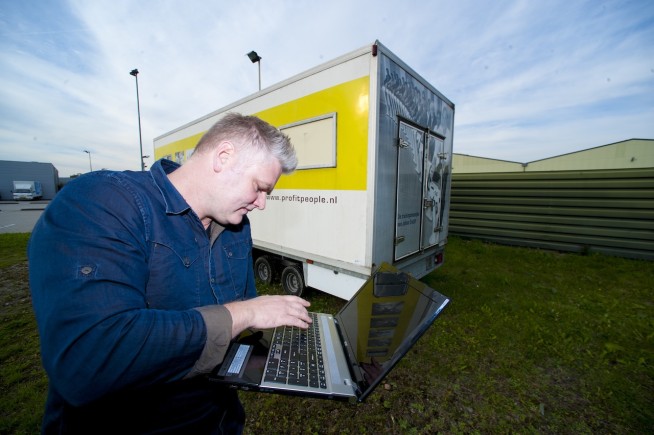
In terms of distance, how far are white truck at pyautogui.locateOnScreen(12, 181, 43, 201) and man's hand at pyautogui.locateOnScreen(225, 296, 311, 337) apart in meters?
48.1

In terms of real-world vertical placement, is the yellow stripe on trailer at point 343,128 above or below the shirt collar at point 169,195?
above

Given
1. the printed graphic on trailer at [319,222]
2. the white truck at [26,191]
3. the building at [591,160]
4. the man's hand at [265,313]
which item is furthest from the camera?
the white truck at [26,191]

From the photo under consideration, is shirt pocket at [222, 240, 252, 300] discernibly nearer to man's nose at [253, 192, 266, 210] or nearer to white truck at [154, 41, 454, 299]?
man's nose at [253, 192, 266, 210]

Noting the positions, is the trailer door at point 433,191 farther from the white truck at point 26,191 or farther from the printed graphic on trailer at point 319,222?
the white truck at point 26,191

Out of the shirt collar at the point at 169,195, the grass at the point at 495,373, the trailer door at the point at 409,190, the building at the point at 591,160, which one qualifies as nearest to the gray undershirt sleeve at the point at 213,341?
the shirt collar at the point at 169,195

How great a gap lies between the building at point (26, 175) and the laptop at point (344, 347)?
55003mm

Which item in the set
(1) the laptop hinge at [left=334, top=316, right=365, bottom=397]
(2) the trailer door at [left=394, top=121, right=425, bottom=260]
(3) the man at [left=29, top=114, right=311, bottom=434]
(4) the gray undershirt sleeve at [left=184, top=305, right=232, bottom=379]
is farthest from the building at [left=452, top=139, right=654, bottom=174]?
(4) the gray undershirt sleeve at [left=184, top=305, right=232, bottom=379]

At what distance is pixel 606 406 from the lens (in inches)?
98.3

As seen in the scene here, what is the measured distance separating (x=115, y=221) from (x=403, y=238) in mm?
3340

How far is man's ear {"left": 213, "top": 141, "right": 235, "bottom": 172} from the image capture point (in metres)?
1.18

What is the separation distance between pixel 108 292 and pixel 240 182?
0.65 meters

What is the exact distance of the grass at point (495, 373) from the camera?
7.64 feet

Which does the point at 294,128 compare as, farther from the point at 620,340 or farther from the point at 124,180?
the point at 620,340

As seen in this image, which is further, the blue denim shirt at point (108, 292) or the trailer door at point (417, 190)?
the trailer door at point (417, 190)
